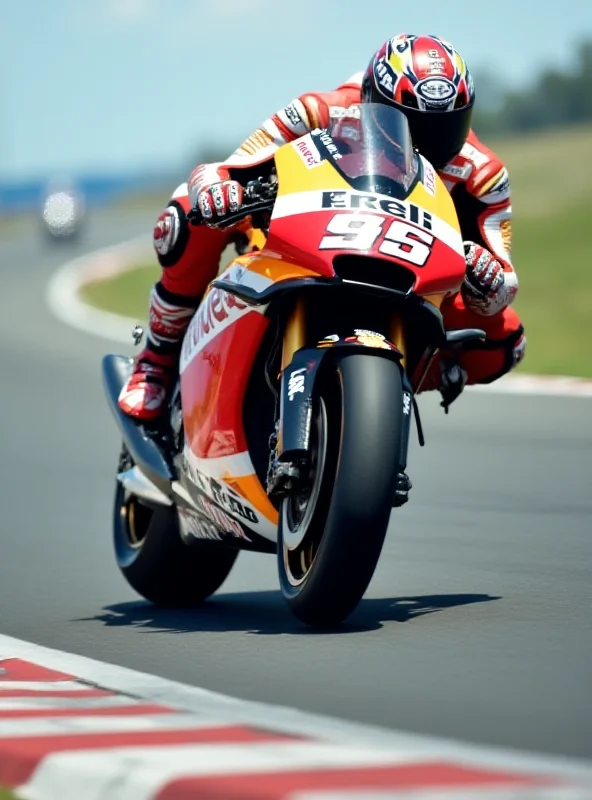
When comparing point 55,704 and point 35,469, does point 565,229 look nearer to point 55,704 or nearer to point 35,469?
point 35,469

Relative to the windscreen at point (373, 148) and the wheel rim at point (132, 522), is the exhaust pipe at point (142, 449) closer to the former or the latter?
the wheel rim at point (132, 522)

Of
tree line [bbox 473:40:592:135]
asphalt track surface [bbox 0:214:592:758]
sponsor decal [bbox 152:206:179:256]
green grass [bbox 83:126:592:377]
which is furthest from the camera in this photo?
tree line [bbox 473:40:592:135]

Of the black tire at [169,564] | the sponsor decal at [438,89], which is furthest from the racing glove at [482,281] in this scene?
the black tire at [169,564]

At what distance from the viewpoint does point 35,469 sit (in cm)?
952

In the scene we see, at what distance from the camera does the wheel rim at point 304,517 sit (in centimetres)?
439

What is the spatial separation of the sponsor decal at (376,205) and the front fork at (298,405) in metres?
0.28

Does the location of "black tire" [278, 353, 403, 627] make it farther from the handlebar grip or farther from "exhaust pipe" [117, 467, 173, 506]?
"exhaust pipe" [117, 467, 173, 506]

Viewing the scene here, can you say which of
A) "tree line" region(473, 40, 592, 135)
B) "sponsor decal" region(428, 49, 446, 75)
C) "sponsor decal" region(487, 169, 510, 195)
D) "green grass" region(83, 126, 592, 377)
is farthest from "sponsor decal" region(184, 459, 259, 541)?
"tree line" region(473, 40, 592, 135)

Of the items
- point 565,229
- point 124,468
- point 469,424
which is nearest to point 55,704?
point 124,468

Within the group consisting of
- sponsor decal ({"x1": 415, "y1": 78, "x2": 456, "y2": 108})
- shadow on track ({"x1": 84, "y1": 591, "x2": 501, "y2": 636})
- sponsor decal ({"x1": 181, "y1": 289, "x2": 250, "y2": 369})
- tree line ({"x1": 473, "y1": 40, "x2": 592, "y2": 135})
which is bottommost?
shadow on track ({"x1": 84, "y1": 591, "x2": 501, "y2": 636})

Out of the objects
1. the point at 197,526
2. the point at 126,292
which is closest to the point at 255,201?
the point at 197,526

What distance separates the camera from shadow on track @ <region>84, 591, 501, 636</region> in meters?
4.87

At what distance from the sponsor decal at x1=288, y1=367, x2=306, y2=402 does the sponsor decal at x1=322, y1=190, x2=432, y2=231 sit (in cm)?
47

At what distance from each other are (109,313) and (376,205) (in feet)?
56.9
